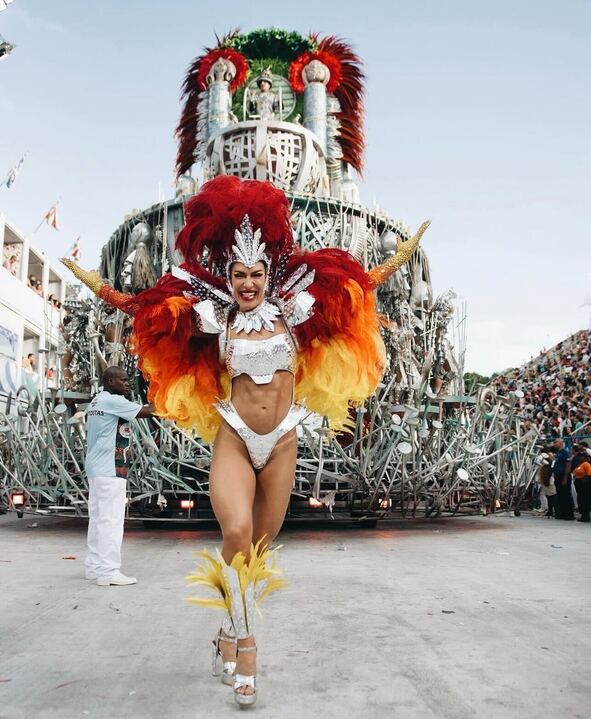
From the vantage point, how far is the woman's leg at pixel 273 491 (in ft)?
10.3

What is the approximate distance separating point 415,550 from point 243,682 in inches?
189

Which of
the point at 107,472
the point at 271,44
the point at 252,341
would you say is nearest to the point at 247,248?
the point at 252,341

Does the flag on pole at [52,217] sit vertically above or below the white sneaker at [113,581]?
above

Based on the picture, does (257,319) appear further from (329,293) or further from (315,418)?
(315,418)

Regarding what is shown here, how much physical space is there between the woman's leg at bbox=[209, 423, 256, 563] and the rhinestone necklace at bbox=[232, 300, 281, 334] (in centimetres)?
48

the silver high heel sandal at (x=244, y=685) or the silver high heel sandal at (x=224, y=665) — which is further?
the silver high heel sandal at (x=224, y=665)

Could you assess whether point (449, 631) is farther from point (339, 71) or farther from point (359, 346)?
point (339, 71)

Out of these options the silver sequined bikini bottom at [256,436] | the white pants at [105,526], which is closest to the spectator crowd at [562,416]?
the white pants at [105,526]

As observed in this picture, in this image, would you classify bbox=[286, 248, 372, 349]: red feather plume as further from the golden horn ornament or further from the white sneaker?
the white sneaker

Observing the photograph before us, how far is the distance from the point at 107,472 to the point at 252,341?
2.58 metres

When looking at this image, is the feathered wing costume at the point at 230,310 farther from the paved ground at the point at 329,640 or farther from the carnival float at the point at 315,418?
the paved ground at the point at 329,640

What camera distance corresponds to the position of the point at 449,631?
3521 millimetres

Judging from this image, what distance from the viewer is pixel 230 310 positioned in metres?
3.41

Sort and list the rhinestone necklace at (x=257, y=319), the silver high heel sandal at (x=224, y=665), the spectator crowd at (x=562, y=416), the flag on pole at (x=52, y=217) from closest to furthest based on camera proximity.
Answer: the silver high heel sandal at (x=224, y=665) < the rhinestone necklace at (x=257, y=319) < the spectator crowd at (x=562, y=416) < the flag on pole at (x=52, y=217)
